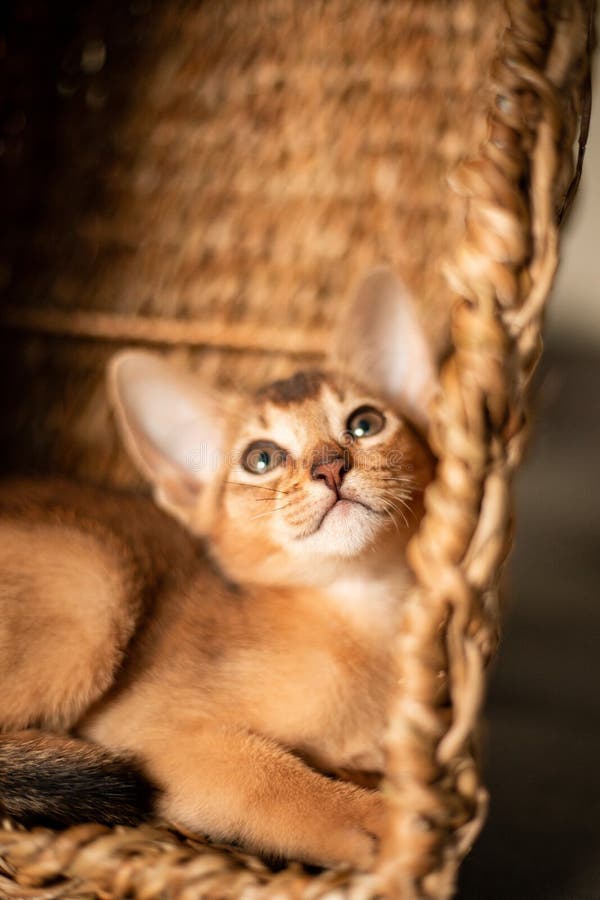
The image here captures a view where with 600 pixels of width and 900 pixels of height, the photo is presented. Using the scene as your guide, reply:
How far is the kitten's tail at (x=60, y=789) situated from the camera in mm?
817

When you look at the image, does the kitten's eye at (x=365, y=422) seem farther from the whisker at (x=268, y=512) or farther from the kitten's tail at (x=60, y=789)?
the kitten's tail at (x=60, y=789)

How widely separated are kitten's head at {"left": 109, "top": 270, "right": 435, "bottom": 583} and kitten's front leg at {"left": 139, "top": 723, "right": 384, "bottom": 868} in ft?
0.60

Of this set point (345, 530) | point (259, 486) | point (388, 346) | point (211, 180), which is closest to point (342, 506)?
point (345, 530)

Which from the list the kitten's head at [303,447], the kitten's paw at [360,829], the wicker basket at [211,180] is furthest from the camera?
the wicker basket at [211,180]

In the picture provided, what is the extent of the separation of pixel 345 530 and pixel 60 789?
0.37 metres

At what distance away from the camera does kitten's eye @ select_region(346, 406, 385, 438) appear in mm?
947

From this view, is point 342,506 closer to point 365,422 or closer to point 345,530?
point 345,530

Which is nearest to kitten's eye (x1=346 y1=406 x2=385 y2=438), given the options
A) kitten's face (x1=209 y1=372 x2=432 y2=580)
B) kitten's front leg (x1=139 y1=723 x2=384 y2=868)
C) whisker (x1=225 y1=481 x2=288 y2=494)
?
kitten's face (x1=209 y1=372 x2=432 y2=580)

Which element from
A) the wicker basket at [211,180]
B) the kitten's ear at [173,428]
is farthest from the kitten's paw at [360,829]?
the wicker basket at [211,180]

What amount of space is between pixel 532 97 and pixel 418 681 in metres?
0.50

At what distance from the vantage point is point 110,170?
1.49 m

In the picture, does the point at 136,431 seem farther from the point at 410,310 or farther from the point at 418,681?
the point at 418,681

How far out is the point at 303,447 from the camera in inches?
→ 37.1

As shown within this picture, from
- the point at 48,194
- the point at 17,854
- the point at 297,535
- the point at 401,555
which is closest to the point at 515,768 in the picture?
the point at 401,555
